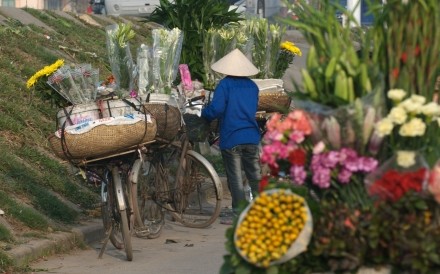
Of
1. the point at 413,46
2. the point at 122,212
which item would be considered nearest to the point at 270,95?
the point at 122,212

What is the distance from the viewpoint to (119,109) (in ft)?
35.7

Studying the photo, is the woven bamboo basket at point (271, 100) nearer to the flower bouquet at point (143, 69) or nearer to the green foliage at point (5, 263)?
the flower bouquet at point (143, 69)

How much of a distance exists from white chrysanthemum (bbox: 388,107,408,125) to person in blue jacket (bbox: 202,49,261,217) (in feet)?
18.6

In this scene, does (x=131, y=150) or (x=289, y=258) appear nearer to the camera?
(x=289, y=258)

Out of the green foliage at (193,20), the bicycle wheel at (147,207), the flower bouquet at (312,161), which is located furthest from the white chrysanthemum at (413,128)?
the green foliage at (193,20)

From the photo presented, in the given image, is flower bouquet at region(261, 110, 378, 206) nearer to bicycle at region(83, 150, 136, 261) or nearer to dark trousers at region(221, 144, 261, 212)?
bicycle at region(83, 150, 136, 261)

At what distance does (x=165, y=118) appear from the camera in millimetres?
11250

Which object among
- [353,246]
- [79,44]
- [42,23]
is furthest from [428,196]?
[42,23]

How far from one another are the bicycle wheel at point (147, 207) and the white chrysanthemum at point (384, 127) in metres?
5.61

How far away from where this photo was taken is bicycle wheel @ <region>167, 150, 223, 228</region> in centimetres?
1220

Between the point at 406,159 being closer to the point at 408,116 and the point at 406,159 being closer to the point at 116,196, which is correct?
the point at 408,116

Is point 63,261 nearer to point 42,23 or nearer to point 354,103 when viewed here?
point 354,103

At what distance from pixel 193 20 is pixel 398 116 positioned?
8865mm

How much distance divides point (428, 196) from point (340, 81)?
0.73 m
